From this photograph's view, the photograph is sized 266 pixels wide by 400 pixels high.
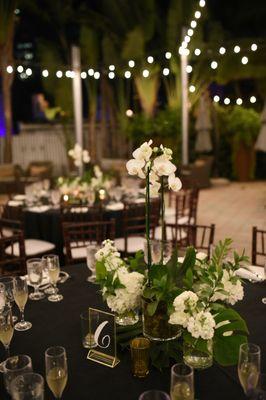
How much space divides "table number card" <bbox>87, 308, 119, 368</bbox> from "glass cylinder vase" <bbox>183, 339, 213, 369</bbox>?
275mm

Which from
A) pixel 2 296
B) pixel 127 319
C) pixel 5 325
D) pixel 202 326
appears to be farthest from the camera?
pixel 2 296

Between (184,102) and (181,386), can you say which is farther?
(184,102)

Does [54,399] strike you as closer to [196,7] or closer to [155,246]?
[155,246]

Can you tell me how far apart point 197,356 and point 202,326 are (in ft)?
0.54

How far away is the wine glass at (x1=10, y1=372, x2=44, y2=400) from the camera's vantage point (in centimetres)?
146

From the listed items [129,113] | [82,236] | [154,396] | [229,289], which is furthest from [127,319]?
[129,113]

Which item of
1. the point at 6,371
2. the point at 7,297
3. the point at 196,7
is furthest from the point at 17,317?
the point at 196,7

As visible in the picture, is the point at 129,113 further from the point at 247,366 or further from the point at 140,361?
→ the point at 247,366

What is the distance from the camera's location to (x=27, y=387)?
149 centimetres

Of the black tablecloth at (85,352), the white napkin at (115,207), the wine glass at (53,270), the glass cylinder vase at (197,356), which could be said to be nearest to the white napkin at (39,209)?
the white napkin at (115,207)

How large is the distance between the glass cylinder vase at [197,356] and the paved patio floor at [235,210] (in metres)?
4.02

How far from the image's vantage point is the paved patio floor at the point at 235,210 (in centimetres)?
679

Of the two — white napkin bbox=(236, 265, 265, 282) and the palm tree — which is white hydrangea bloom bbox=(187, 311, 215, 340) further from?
the palm tree

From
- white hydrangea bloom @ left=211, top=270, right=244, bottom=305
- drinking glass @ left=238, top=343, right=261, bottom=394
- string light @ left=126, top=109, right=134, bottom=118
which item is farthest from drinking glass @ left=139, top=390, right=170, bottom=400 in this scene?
string light @ left=126, top=109, right=134, bottom=118
